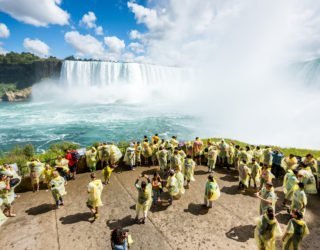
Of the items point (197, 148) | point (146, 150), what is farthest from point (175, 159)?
point (197, 148)

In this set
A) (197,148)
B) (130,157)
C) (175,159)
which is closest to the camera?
(175,159)

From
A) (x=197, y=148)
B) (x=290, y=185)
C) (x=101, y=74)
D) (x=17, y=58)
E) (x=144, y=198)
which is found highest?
(x=17, y=58)

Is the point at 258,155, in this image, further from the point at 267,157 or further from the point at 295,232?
the point at 295,232

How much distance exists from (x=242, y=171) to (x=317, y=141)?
1951 centimetres

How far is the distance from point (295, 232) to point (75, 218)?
630 cm

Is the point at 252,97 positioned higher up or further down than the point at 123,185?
higher up

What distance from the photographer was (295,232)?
4.89 metres

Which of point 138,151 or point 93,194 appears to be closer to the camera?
point 93,194

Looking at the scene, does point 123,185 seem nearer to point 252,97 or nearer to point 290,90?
point 252,97

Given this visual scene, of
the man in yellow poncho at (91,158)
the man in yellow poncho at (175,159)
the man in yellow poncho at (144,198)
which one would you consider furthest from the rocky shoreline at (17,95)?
the man in yellow poncho at (144,198)

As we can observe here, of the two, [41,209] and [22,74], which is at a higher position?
[22,74]

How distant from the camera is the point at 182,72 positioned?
2778 inches

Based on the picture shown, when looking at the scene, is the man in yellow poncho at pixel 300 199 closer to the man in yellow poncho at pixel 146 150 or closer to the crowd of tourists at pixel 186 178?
the crowd of tourists at pixel 186 178

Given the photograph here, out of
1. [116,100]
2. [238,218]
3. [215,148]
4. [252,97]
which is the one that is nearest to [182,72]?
[116,100]
